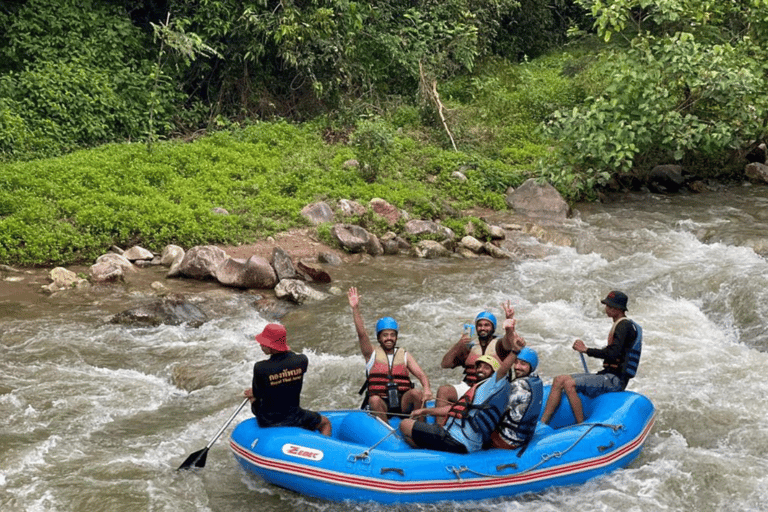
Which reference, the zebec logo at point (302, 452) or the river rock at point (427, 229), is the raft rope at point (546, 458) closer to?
the zebec logo at point (302, 452)

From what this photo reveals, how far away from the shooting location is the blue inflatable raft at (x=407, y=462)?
6.71 meters

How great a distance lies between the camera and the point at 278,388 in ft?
22.8

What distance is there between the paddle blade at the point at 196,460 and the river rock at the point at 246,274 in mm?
4516

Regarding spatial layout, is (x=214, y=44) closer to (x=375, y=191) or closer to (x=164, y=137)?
(x=164, y=137)

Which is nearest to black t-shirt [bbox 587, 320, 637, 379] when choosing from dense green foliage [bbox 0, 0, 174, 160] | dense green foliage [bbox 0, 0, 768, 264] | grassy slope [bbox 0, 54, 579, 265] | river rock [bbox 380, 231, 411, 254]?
river rock [bbox 380, 231, 411, 254]

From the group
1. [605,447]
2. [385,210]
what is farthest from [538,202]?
[605,447]

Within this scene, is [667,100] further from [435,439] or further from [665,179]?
[435,439]

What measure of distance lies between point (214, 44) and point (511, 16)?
341 inches

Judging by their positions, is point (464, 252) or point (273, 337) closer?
point (273, 337)

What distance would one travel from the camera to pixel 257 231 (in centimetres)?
1307

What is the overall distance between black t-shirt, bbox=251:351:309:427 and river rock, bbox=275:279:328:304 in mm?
4180

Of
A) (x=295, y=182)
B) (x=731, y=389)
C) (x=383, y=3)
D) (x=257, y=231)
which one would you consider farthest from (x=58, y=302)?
(x=383, y=3)

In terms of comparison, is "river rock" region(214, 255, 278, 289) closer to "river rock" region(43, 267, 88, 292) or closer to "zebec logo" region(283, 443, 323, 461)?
"river rock" region(43, 267, 88, 292)

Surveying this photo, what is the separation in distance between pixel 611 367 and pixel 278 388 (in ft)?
9.66
